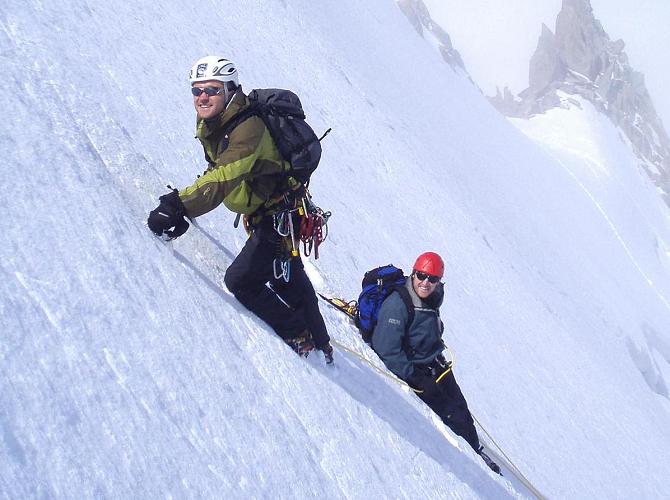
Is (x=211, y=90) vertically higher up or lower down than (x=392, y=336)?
higher up

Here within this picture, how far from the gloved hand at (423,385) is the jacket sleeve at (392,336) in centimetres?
17

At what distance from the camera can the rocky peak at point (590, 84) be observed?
81.2m

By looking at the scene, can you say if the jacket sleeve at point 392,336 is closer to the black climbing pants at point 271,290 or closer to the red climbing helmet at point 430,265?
the red climbing helmet at point 430,265

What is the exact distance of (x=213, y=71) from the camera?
3.64 meters

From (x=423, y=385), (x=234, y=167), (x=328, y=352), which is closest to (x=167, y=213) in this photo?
(x=234, y=167)

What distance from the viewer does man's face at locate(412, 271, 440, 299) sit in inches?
214

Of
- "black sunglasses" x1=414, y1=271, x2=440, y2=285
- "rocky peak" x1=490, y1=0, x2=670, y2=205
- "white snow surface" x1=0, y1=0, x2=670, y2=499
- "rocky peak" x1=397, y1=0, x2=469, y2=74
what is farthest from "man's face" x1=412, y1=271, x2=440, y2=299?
"rocky peak" x1=490, y1=0, x2=670, y2=205

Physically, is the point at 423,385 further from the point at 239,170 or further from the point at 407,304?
the point at 239,170

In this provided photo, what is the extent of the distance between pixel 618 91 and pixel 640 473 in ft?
286

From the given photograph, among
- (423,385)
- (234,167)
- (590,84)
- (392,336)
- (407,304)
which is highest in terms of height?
(590,84)

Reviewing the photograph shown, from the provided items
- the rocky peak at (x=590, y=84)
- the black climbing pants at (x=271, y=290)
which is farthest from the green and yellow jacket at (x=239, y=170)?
the rocky peak at (x=590, y=84)

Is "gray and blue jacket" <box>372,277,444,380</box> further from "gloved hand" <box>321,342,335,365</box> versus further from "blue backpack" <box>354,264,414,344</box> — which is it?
"gloved hand" <box>321,342,335,365</box>

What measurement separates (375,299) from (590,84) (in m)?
90.7

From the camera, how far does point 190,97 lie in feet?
24.1
